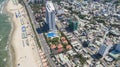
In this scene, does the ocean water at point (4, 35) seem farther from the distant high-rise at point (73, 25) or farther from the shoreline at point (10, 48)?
the distant high-rise at point (73, 25)

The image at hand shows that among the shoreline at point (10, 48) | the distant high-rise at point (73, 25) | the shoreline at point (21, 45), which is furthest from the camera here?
the distant high-rise at point (73, 25)

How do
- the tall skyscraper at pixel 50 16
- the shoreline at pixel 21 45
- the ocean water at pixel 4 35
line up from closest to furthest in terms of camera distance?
the shoreline at pixel 21 45 → the ocean water at pixel 4 35 → the tall skyscraper at pixel 50 16

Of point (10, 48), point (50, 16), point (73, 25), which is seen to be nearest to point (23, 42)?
point (10, 48)

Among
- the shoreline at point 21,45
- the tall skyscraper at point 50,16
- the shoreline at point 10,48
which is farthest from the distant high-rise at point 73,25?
the shoreline at point 10,48

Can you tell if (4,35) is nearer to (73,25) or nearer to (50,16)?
(50,16)

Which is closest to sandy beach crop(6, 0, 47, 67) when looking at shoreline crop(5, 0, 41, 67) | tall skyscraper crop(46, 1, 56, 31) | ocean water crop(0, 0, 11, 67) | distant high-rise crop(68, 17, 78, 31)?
shoreline crop(5, 0, 41, 67)
